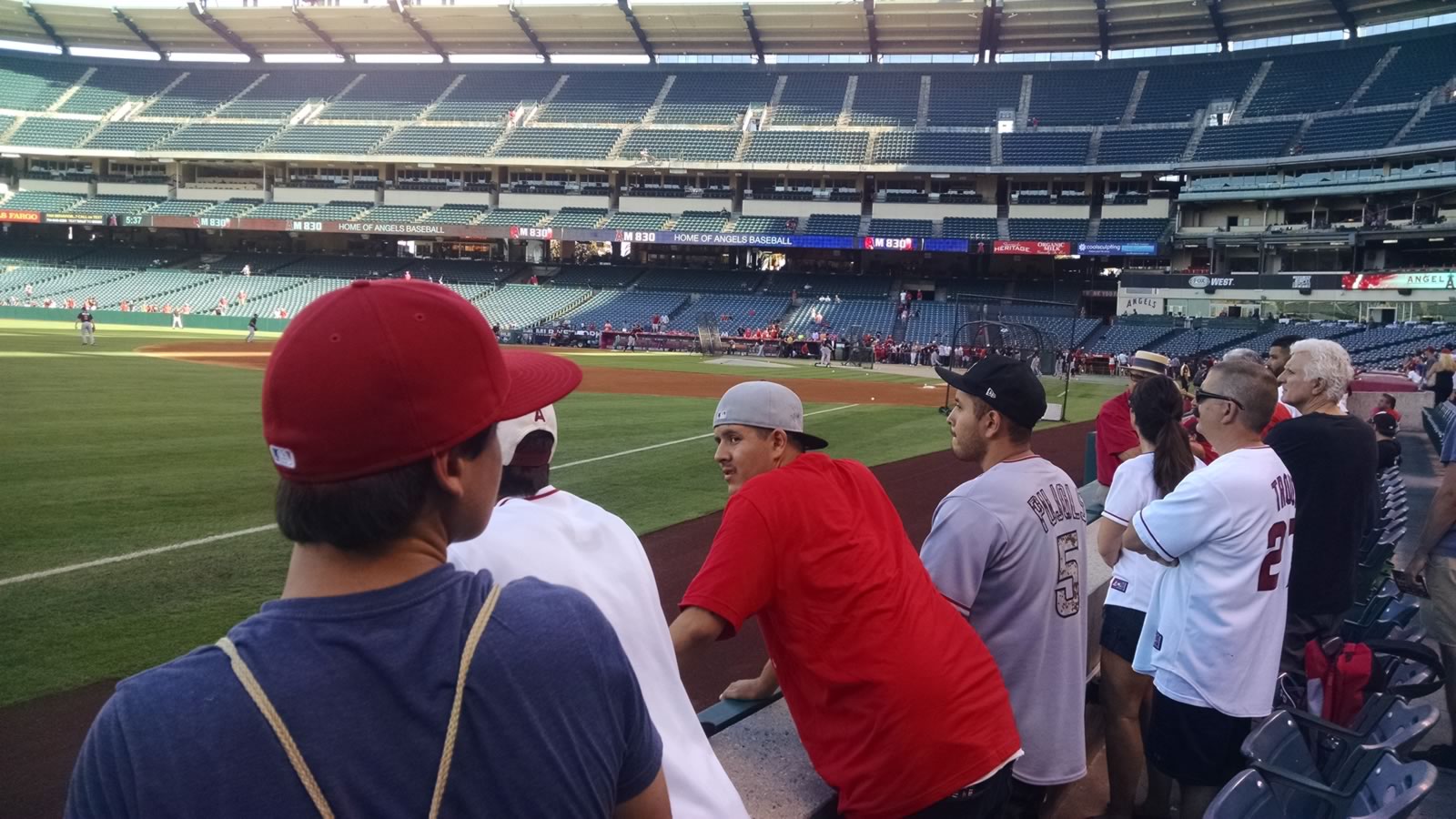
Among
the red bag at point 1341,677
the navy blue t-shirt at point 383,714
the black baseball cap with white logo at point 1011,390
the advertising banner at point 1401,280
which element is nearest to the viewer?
the navy blue t-shirt at point 383,714

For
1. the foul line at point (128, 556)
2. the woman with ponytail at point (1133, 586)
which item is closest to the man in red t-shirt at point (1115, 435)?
the woman with ponytail at point (1133, 586)

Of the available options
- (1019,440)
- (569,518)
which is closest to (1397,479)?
(1019,440)

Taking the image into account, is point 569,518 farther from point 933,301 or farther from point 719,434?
point 933,301

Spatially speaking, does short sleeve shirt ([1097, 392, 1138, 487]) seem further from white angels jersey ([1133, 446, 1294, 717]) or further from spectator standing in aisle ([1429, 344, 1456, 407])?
spectator standing in aisle ([1429, 344, 1456, 407])

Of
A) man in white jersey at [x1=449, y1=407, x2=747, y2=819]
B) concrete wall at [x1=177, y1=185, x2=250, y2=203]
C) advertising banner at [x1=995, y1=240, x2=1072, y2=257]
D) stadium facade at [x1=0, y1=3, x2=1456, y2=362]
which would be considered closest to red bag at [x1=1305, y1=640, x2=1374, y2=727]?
man in white jersey at [x1=449, y1=407, x2=747, y2=819]

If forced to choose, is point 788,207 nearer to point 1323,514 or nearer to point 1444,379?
point 1444,379

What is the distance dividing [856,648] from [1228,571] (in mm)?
1839

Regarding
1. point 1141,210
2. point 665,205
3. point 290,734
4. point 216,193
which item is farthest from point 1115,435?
point 216,193

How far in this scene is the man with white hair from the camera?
4492mm

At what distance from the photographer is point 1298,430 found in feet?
15.0

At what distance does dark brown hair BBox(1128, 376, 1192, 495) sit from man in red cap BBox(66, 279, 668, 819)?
3741 millimetres

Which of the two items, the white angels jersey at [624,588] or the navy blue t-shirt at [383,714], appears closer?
the navy blue t-shirt at [383,714]

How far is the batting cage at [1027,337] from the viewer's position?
2347 cm

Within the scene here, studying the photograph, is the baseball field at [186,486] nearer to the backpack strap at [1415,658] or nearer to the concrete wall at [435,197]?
the backpack strap at [1415,658]
